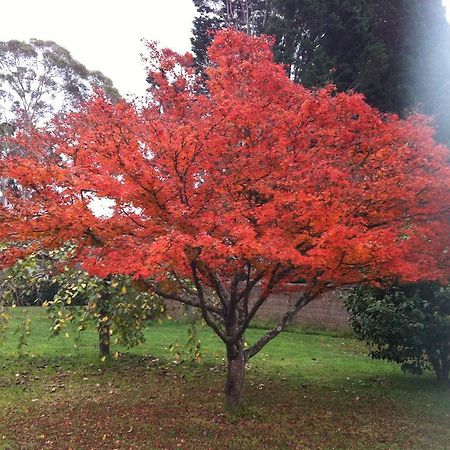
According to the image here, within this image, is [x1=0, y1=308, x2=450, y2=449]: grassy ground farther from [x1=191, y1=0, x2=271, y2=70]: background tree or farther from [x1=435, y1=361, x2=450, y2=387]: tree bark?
[x1=191, y1=0, x2=271, y2=70]: background tree

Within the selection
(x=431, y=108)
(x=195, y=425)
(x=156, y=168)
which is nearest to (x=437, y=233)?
(x=156, y=168)

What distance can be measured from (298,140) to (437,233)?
1883mm

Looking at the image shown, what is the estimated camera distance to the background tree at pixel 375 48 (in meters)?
14.2

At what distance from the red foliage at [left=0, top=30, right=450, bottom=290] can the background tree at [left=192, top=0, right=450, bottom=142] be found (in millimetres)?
8561

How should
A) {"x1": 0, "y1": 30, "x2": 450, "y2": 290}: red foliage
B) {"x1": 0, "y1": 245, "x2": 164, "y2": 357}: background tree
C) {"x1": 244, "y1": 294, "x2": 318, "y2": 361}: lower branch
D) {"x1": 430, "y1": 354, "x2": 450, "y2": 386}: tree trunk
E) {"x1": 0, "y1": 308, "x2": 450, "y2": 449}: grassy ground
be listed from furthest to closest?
{"x1": 430, "y1": 354, "x2": 450, "y2": 386}: tree trunk < {"x1": 0, "y1": 245, "x2": 164, "y2": 357}: background tree < {"x1": 244, "y1": 294, "x2": 318, "y2": 361}: lower branch < {"x1": 0, "y1": 308, "x2": 450, "y2": 449}: grassy ground < {"x1": 0, "y1": 30, "x2": 450, "y2": 290}: red foliage

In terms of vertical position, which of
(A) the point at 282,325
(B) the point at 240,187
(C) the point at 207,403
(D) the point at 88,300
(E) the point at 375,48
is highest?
(E) the point at 375,48

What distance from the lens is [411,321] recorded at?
7547mm

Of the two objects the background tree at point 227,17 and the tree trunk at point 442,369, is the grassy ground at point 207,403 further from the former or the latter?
the background tree at point 227,17

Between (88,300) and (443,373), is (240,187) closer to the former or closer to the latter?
(88,300)

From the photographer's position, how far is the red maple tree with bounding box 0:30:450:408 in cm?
483

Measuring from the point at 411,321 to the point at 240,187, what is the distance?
12.9ft

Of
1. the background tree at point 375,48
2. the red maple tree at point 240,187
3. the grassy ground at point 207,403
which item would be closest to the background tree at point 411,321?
the grassy ground at point 207,403

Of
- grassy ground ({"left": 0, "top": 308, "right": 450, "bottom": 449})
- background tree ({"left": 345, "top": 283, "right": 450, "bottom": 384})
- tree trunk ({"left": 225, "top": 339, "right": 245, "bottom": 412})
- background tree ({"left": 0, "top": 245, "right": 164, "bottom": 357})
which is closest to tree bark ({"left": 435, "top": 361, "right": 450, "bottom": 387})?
background tree ({"left": 345, "top": 283, "right": 450, "bottom": 384})

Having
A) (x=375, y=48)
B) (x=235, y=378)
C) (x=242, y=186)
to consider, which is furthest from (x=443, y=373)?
(x=375, y=48)
